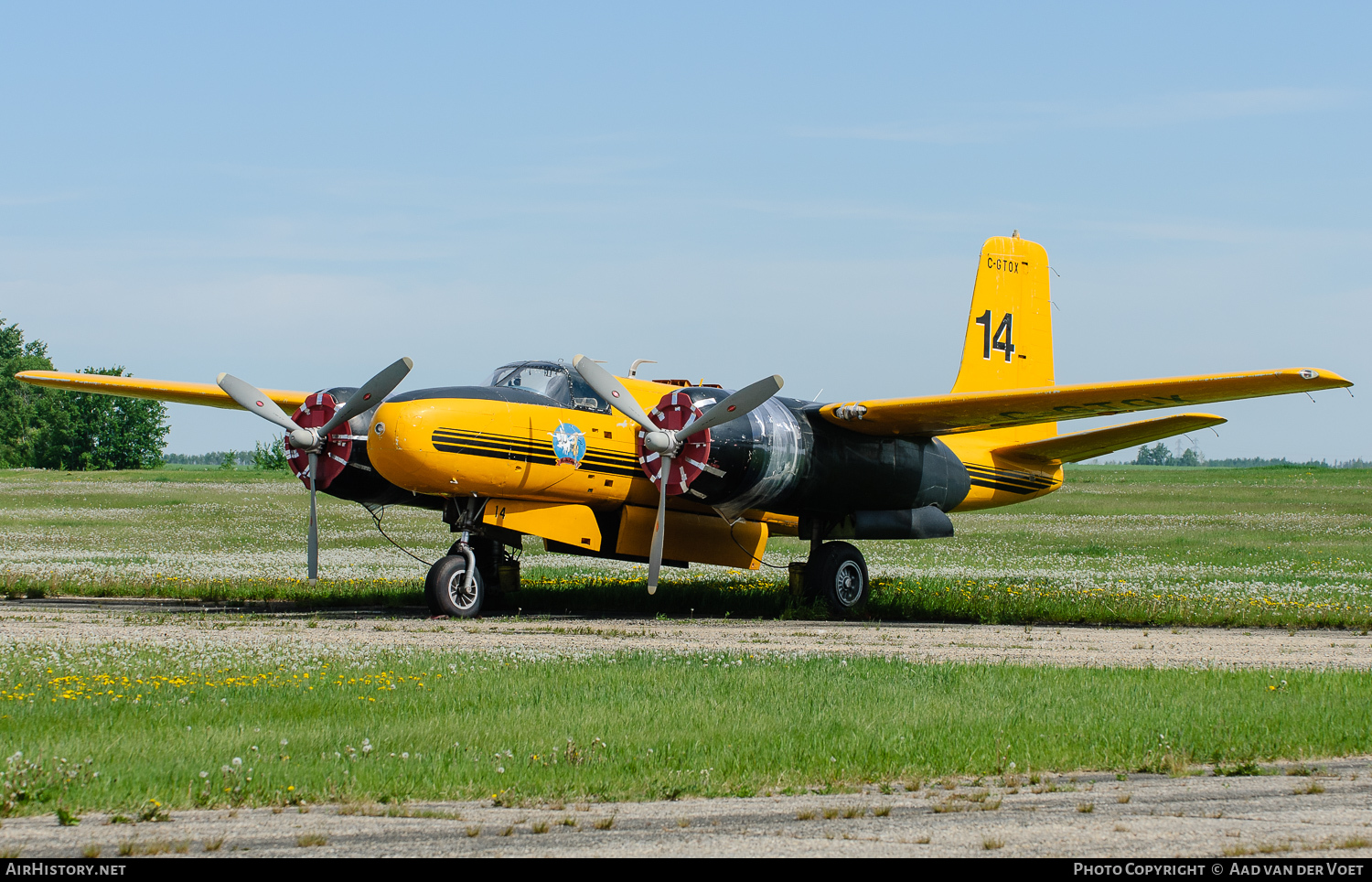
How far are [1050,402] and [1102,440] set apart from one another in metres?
4.81

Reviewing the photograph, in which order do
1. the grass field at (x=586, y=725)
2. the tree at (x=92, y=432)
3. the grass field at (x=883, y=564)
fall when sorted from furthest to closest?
the tree at (x=92, y=432) < the grass field at (x=883, y=564) < the grass field at (x=586, y=725)

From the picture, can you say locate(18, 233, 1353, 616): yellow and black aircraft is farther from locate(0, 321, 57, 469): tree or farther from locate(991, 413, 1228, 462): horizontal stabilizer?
locate(0, 321, 57, 469): tree

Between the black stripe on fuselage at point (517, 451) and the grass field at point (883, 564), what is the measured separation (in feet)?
8.76

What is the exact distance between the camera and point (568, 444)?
721 inches

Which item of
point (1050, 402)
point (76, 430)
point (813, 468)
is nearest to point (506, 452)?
point (813, 468)

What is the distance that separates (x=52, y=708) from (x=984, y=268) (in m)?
18.7

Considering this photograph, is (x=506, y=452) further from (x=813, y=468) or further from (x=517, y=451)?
(x=813, y=468)

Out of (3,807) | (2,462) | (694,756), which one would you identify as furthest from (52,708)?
(2,462)

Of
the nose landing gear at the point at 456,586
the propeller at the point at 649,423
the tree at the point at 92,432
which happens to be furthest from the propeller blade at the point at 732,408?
the tree at the point at 92,432

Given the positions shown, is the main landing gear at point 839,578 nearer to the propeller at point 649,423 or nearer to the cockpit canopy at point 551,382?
the propeller at point 649,423

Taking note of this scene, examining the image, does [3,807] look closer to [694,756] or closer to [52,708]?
[52,708]

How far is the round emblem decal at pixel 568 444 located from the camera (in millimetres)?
18203

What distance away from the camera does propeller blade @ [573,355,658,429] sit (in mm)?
18016

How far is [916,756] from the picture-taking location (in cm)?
847
